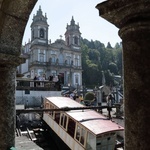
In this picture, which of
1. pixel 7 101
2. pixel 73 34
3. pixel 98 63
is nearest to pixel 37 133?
pixel 7 101

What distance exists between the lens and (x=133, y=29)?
5.58 feet

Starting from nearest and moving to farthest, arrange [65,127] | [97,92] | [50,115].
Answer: [65,127] → [50,115] → [97,92]

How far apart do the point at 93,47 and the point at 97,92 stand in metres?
62.8

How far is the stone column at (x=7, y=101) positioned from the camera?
2.66 m

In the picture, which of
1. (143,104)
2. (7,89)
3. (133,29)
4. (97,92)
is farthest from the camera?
(97,92)

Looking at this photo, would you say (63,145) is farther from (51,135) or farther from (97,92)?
(97,92)

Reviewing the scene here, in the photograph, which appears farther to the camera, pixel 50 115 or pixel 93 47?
pixel 93 47

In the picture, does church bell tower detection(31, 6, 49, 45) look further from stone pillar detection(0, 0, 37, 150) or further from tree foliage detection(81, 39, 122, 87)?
stone pillar detection(0, 0, 37, 150)

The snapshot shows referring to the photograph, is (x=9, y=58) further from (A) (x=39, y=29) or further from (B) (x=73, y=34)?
(B) (x=73, y=34)

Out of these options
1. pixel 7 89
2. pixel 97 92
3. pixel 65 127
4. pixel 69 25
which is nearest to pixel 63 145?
pixel 65 127

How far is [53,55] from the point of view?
51094 mm

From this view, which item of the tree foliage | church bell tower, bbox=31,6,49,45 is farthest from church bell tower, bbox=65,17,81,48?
the tree foliage

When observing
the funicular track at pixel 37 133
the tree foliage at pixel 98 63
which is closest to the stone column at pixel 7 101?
the funicular track at pixel 37 133

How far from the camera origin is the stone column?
2662 mm
